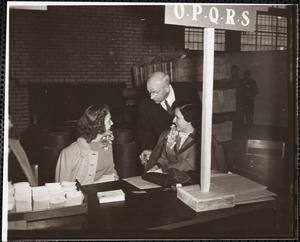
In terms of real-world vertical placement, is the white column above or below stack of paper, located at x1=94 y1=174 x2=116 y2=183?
above

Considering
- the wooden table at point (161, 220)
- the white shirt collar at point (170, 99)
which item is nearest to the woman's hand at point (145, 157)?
the white shirt collar at point (170, 99)

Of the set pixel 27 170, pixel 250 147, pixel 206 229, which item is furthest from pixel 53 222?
pixel 250 147

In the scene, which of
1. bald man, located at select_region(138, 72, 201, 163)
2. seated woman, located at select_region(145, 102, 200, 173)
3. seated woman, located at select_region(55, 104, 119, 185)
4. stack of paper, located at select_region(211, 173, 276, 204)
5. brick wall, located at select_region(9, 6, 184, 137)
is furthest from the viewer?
brick wall, located at select_region(9, 6, 184, 137)

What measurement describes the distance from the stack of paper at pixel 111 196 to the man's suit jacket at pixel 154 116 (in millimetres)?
1413

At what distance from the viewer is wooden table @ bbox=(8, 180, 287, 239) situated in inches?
77.3

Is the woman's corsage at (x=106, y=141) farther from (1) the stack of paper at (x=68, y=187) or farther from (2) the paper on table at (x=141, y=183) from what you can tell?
(1) the stack of paper at (x=68, y=187)

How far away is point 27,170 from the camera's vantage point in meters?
2.47

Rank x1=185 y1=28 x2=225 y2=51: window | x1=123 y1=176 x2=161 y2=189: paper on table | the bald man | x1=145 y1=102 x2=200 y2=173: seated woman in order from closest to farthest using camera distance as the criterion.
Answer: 1. x1=123 y1=176 x2=161 y2=189: paper on table
2. x1=145 y1=102 x2=200 y2=173: seated woman
3. the bald man
4. x1=185 y1=28 x2=225 y2=51: window

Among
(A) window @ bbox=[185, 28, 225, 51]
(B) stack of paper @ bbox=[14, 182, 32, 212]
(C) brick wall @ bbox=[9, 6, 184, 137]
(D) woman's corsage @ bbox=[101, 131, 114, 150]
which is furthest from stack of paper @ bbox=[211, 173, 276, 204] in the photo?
(C) brick wall @ bbox=[9, 6, 184, 137]

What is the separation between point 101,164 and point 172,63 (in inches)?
85.3

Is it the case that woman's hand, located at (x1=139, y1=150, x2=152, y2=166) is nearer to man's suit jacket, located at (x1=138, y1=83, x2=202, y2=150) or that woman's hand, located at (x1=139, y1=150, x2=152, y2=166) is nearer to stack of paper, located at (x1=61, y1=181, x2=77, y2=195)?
man's suit jacket, located at (x1=138, y1=83, x2=202, y2=150)

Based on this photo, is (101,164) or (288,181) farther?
(101,164)

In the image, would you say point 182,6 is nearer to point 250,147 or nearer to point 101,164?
point 250,147

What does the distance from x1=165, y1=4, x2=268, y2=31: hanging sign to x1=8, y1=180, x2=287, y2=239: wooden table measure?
1.10 metres
